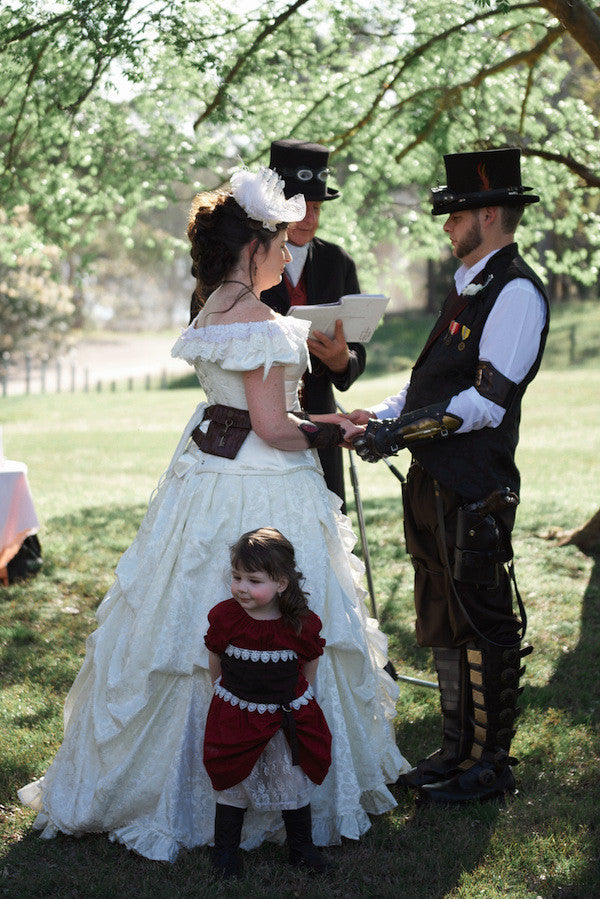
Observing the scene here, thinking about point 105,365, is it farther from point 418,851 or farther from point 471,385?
point 418,851

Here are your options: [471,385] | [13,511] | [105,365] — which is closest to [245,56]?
[13,511]

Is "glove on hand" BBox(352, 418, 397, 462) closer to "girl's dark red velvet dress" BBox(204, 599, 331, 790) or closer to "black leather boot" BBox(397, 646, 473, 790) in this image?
"girl's dark red velvet dress" BBox(204, 599, 331, 790)

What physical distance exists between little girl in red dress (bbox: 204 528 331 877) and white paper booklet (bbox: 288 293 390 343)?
100cm

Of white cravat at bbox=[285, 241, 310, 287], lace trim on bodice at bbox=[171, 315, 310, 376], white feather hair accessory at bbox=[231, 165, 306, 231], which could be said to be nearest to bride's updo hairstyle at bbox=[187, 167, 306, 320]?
white feather hair accessory at bbox=[231, 165, 306, 231]

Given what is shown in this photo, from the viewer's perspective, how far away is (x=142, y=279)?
65.9 metres

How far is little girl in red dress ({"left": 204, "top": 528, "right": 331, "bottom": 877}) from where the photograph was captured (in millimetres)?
2969

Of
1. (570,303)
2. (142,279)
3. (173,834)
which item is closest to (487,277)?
(173,834)

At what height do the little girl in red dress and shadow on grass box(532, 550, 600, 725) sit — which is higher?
the little girl in red dress

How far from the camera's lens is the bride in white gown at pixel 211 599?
3.15 meters

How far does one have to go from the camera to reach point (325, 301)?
4.24 metres

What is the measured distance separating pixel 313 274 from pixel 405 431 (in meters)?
1.21

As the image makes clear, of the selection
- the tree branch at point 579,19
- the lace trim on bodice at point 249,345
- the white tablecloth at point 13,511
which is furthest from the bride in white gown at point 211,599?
the white tablecloth at point 13,511

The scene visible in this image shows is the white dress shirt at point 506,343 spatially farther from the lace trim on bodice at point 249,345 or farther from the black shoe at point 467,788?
the black shoe at point 467,788

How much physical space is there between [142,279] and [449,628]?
2539 inches
